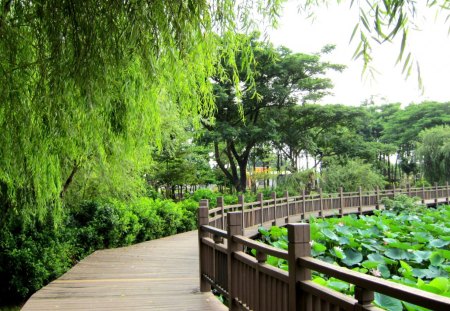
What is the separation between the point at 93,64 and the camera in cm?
256

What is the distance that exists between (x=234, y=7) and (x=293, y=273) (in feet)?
6.06

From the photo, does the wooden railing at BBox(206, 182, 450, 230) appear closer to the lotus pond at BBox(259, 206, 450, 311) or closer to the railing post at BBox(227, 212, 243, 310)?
the lotus pond at BBox(259, 206, 450, 311)

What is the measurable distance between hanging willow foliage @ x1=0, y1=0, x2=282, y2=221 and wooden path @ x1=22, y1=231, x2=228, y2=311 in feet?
4.99

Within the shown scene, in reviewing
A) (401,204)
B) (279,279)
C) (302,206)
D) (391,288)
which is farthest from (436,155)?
(391,288)

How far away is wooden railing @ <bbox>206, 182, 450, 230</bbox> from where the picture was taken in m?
9.83

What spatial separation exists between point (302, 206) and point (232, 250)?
9.77 metres

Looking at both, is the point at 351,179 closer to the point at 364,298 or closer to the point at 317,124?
the point at 317,124

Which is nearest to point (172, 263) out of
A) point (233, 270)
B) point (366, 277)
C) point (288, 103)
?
point (233, 270)

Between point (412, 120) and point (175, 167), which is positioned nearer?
point (175, 167)

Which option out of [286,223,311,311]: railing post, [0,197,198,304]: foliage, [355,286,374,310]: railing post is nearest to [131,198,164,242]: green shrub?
[0,197,198,304]: foliage

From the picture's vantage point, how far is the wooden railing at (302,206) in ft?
32.3

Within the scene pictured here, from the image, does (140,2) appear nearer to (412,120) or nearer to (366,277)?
(366,277)

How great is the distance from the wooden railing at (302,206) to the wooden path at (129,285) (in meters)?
1.59

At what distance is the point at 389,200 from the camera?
55.0ft
